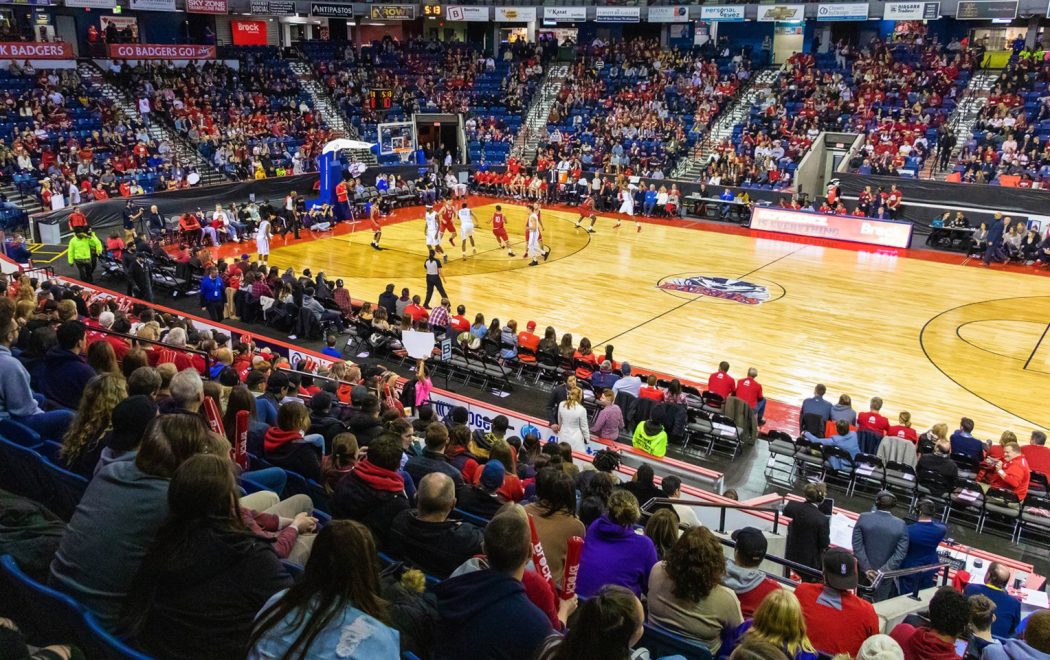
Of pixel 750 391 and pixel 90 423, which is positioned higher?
pixel 90 423

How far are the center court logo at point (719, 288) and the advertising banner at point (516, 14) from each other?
22938mm

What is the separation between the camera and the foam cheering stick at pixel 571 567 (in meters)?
4.75

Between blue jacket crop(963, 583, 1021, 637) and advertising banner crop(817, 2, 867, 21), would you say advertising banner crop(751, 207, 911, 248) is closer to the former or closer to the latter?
advertising banner crop(817, 2, 867, 21)

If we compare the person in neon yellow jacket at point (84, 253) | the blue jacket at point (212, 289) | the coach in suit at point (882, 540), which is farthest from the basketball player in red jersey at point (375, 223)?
the coach in suit at point (882, 540)

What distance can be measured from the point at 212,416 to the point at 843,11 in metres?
34.8

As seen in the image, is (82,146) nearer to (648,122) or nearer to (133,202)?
(133,202)

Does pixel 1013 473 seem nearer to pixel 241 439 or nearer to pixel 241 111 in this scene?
pixel 241 439

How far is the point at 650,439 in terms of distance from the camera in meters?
11.3

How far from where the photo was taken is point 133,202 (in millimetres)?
25016

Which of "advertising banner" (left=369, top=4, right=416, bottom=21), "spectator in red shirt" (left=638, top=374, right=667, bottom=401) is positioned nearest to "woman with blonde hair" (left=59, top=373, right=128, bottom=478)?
"spectator in red shirt" (left=638, top=374, right=667, bottom=401)

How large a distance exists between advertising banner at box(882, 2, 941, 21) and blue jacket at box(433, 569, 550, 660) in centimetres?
3553

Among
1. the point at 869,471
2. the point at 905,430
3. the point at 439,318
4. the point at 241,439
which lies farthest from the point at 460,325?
the point at 241,439

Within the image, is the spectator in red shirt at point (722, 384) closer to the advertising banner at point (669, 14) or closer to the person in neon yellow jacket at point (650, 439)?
the person in neon yellow jacket at point (650, 439)

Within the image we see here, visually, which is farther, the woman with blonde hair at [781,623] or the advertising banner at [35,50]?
the advertising banner at [35,50]
